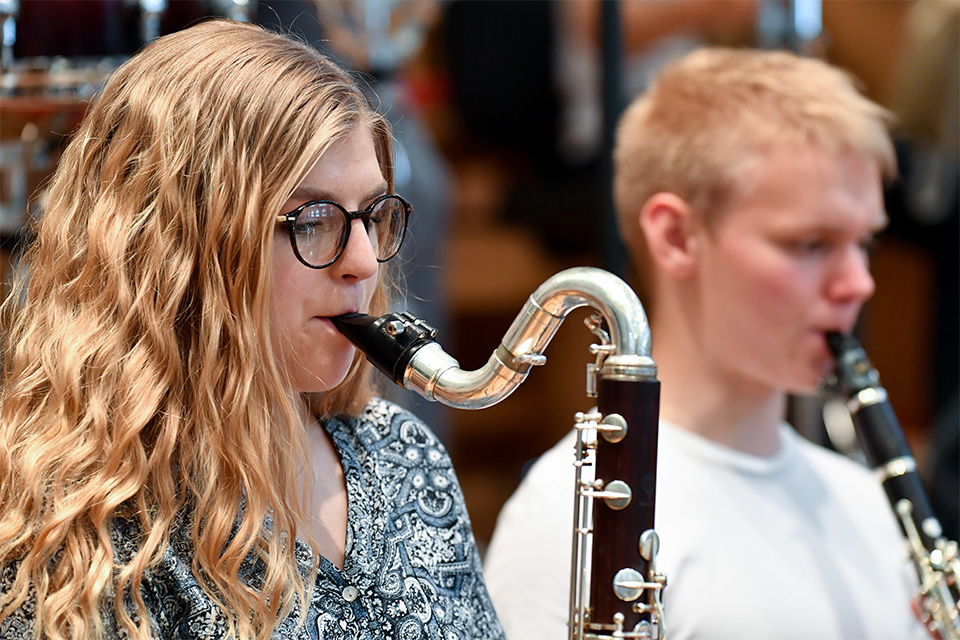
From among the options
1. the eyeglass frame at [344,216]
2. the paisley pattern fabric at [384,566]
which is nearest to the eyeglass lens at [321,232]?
the eyeglass frame at [344,216]

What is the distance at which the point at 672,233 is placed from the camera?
1.63m

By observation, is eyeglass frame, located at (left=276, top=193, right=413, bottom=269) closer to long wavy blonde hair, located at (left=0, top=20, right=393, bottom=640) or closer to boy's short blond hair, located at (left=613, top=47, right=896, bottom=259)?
long wavy blonde hair, located at (left=0, top=20, right=393, bottom=640)

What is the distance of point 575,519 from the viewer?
3.55ft

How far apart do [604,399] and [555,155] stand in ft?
7.79

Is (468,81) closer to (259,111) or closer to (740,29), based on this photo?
(740,29)

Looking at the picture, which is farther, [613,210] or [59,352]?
[613,210]

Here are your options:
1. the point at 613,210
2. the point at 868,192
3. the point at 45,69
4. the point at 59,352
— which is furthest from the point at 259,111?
the point at 613,210

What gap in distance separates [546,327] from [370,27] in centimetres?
158

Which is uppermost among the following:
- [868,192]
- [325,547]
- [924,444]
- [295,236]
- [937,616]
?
[295,236]

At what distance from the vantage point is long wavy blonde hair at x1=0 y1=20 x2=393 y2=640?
3.17 ft

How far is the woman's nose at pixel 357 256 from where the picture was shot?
1.05m

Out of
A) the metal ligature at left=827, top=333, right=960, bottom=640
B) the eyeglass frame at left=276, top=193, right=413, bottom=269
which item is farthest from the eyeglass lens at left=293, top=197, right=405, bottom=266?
the metal ligature at left=827, top=333, right=960, bottom=640

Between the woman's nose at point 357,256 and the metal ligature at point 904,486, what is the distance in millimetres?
824

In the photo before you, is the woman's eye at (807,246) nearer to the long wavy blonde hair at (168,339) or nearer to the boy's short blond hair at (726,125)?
the boy's short blond hair at (726,125)
